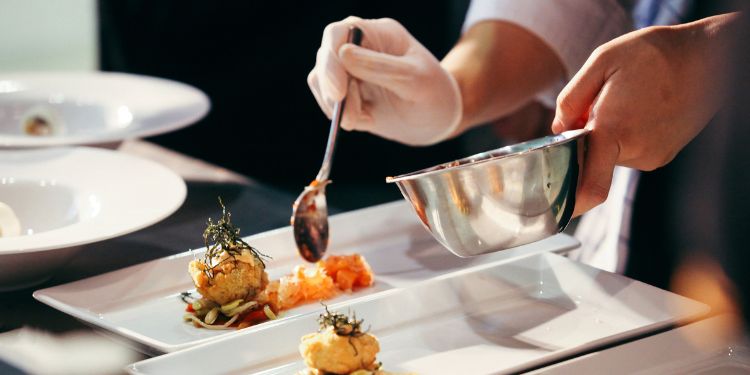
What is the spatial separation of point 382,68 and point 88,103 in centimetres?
76

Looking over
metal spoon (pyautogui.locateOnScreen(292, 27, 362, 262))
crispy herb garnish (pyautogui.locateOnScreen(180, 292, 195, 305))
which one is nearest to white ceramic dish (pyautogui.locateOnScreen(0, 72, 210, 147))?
metal spoon (pyautogui.locateOnScreen(292, 27, 362, 262))

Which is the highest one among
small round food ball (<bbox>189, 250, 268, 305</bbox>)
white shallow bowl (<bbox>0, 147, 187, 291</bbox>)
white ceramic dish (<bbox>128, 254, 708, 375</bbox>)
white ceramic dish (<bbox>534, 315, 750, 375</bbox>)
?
white shallow bowl (<bbox>0, 147, 187, 291</bbox>)

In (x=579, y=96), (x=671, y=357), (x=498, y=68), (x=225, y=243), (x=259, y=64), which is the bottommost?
(x=671, y=357)

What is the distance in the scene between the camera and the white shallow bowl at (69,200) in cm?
98

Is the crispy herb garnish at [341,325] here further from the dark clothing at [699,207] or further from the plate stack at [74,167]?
the dark clothing at [699,207]

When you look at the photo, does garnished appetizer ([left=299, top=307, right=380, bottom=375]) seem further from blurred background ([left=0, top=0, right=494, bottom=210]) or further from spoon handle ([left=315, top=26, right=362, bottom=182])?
blurred background ([left=0, top=0, right=494, bottom=210])

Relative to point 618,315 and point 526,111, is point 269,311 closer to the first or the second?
point 618,315

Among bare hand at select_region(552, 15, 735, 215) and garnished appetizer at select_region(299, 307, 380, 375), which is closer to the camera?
garnished appetizer at select_region(299, 307, 380, 375)

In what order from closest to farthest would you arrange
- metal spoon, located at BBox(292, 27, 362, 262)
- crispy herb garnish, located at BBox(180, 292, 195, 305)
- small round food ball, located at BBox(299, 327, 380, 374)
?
1. small round food ball, located at BBox(299, 327, 380, 374)
2. crispy herb garnish, located at BBox(180, 292, 195, 305)
3. metal spoon, located at BBox(292, 27, 362, 262)

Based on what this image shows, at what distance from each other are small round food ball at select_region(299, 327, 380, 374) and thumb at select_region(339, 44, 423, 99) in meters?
0.53

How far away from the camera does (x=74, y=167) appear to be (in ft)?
4.26

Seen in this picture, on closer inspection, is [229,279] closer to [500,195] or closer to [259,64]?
[500,195]

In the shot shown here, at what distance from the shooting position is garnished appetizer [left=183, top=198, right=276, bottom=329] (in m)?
0.91

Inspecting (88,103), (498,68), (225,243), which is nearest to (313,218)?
(225,243)
